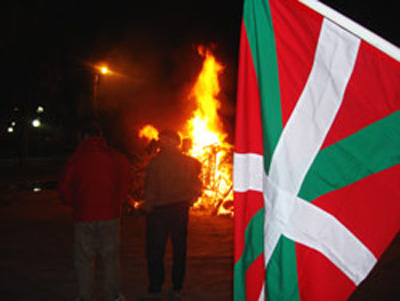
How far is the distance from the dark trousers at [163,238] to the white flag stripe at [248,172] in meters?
3.27

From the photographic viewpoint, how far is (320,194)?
2.66 m

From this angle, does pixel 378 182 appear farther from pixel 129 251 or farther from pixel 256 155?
pixel 129 251

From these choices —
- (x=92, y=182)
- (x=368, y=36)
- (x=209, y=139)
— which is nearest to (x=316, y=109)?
(x=368, y=36)

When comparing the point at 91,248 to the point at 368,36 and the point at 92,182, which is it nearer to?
the point at 92,182

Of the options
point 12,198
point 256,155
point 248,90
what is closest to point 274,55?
point 248,90

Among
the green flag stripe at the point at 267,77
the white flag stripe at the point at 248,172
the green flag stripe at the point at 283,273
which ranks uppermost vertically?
the green flag stripe at the point at 267,77

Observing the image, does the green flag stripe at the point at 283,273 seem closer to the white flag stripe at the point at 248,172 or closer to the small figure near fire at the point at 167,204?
the white flag stripe at the point at 248,172

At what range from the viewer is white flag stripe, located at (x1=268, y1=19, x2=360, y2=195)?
2.63 metres

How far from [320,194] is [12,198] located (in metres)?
14.5

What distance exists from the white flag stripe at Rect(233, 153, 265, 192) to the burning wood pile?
10.9 metres

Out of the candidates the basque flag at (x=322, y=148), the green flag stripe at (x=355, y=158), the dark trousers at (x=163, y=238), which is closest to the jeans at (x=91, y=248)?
the dark trousers at (x=163, y=238)

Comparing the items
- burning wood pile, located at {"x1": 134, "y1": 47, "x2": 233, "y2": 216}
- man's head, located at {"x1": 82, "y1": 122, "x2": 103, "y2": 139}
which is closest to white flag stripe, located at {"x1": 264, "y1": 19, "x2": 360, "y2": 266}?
man's head, located at {"x1": 82, "y1": 122, "x2": 103, "y2": 139}

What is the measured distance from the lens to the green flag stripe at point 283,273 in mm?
2666

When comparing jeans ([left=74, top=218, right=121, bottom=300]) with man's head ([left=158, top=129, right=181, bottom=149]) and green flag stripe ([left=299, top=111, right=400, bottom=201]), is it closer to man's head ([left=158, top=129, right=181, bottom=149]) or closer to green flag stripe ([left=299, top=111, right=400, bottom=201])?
man's head ([left=158, top=129, right=181, bottom=149])
